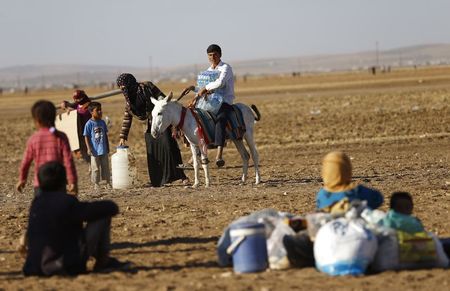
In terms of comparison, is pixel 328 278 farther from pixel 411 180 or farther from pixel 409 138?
pixel 409 138

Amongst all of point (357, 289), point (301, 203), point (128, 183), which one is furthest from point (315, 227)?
point (128, 183)

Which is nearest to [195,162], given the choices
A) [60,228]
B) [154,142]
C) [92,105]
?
[154,142]

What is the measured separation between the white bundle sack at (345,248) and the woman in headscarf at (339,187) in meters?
0.50

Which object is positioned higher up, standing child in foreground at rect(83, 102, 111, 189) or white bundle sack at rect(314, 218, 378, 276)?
standing child in foreground at rect(83, 102, 111, 189)

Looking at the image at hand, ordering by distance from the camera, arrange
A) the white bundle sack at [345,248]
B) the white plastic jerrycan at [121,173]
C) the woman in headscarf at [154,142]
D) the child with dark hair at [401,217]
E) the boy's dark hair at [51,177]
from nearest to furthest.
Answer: the white bundle sack at [345,248] < the child with dark hair at [401,217] < the boy's dark hair at [51,177] < the woman in headscarf at [154,142] < the white plastic jerrycan at [121,173]

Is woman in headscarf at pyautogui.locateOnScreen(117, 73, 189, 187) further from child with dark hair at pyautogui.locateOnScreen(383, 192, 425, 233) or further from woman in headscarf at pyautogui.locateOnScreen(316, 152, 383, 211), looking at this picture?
child with dark hair at pyautogui.locateOnScreen(383, 192, 425, 233)

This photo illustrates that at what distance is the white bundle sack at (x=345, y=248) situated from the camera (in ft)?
32.0

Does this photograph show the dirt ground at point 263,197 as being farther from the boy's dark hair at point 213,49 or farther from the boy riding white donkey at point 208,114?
the boy's dark hair at point 213,49

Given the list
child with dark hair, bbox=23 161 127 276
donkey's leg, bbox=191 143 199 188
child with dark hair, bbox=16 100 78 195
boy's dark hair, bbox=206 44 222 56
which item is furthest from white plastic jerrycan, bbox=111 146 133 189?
child with dark hair, bbox=23 161 127 276

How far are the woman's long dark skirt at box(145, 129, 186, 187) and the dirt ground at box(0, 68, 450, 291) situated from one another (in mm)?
205

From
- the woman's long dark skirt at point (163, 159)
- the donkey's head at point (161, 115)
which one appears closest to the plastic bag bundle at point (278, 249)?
the donkey's head at point (161, 115)

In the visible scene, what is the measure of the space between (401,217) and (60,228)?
3.04m

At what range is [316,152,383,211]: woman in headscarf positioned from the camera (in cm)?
1034

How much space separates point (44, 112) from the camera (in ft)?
36.4
